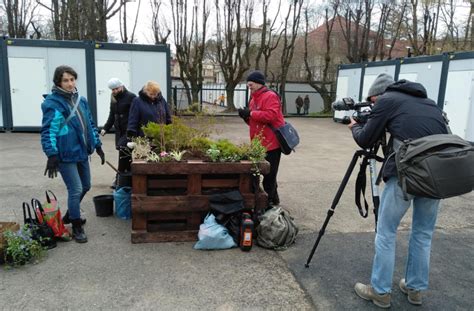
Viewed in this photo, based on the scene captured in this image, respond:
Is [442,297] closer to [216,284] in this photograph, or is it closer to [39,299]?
[216,284]

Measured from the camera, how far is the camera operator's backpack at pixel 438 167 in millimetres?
2570

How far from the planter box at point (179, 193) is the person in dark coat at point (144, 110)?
1.54 meters

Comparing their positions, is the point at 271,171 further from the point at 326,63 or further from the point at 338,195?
the point at 326,63

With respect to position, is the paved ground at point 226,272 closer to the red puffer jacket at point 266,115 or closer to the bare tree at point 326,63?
the red puffer jacket at point 266,115

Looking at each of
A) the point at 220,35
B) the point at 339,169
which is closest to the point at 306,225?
the point at 339,169

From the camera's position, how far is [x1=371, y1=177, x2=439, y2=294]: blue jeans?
9.53ft

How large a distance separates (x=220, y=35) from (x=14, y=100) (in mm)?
16029

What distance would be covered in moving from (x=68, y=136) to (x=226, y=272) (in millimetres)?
2104

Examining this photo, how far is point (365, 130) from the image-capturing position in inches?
118

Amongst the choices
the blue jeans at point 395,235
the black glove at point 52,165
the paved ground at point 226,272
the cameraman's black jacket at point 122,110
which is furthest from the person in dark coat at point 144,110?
the blue jeans at point 395,235

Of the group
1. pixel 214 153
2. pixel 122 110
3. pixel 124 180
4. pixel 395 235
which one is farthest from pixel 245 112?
pixel 395 235

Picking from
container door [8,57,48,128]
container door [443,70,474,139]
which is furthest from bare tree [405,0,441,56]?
container door [8,57,48,128]

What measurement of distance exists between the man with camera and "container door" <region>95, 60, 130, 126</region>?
11.1 metres

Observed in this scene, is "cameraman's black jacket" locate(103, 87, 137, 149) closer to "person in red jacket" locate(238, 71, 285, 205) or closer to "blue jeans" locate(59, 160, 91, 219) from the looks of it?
"blue jeans" locate(59, 160, 91, 219)
